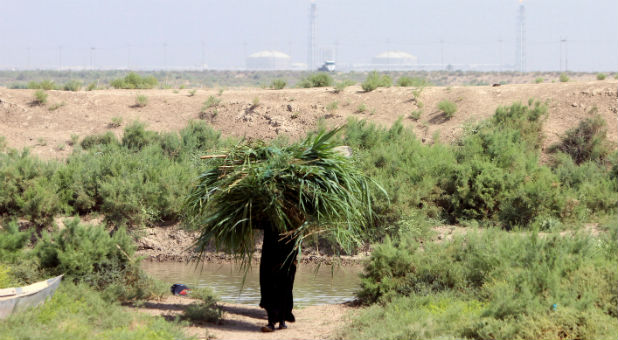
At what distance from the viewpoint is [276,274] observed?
1268cm

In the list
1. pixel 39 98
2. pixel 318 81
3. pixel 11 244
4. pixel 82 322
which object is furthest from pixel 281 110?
pixel 82 322

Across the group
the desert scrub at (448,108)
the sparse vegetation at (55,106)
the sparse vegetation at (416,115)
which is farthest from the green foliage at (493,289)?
the sparse vegetation at (55,106)

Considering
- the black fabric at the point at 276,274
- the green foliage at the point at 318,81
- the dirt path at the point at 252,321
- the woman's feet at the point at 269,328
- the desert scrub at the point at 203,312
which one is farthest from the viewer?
the green foliage at the point at 318,81

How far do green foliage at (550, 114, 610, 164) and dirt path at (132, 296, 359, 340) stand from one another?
18759 millimetres

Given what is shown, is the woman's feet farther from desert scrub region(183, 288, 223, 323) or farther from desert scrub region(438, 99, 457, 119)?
desert scrub region(438, 99, 457, 119)

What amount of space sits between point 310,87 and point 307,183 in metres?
34.5

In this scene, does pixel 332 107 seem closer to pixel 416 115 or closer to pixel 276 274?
pixel 416 115

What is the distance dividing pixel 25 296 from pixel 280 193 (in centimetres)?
430

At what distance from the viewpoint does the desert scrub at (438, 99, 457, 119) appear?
1407 inches

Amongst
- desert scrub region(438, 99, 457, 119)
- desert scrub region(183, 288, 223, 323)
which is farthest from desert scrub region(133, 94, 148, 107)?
desert scrub region(183, 288, 223, 323)

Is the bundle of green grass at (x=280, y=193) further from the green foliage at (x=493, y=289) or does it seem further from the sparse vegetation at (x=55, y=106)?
the sparse vegetation at (x=55, y=106)

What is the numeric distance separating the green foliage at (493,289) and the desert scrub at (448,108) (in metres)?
21.0

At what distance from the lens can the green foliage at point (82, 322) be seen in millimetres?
10445

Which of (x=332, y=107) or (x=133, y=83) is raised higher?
(x=133, y=83)
